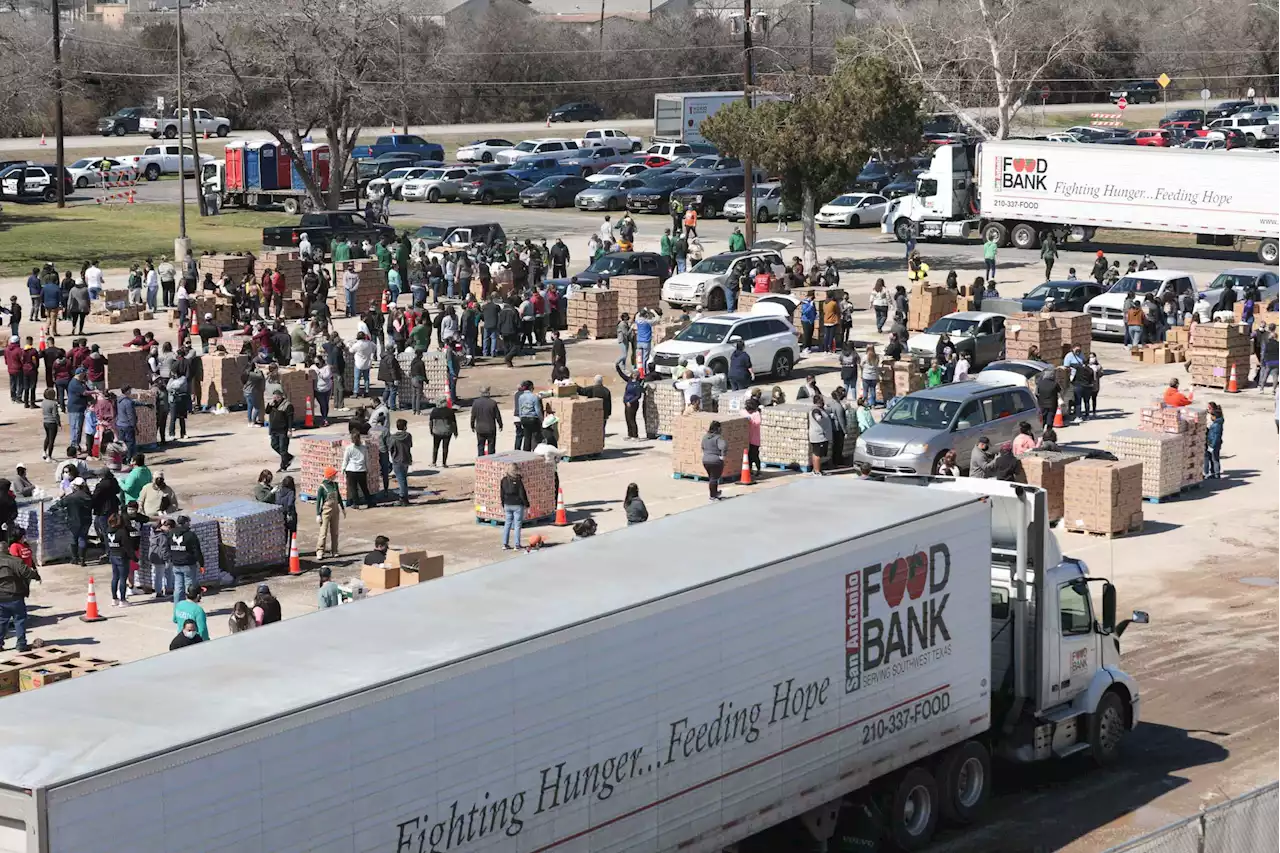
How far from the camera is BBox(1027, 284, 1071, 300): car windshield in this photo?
42375 millimetres

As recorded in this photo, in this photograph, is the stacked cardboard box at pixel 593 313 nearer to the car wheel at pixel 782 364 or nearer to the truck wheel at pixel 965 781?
the car wheel at pixel 782 364

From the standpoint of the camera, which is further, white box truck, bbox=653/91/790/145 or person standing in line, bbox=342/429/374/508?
white box truck, bbox=653/91/790/145

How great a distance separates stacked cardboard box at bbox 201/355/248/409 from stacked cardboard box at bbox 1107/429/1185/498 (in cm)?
1622

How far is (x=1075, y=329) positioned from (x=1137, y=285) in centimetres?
470

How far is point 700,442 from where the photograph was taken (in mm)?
29344

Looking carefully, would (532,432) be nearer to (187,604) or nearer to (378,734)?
(187,604)

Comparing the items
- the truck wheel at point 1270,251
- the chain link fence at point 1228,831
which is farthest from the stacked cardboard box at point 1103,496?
the truck wheel at point 1270,251

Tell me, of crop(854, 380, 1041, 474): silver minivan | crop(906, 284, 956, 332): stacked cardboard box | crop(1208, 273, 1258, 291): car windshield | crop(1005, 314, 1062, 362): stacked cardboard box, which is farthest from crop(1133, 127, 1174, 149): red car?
crop(854, 380, 1041, 474): silver minivan

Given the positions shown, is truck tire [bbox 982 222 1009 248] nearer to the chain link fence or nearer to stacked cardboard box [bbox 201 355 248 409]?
stacked cardboard box [bbox 201 355 248 409]

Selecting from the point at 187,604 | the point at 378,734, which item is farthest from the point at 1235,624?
the point at 378,734

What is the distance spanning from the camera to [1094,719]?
673 inches

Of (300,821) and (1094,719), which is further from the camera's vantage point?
(1094,719)

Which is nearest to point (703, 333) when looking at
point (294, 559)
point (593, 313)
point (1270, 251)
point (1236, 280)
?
point (593, 313)

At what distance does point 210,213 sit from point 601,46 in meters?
50.8
